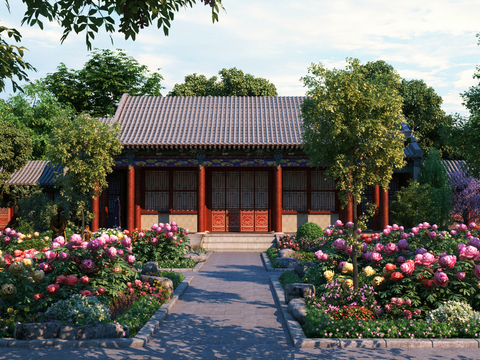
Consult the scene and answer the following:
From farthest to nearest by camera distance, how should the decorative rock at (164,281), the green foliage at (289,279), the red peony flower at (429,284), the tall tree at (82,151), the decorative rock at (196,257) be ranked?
1. the tall tree at (82,151)
2. the decorative rock at (196,257)
3. the green foliage at (289,279)
4. the decorative rock at (164,281)
5. the red peony flower at (429,284)

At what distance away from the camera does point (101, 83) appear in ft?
107

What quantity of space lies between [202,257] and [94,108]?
73.4ft

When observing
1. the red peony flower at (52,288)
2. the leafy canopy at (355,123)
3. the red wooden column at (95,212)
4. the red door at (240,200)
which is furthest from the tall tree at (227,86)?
the red peony flower at (52,288)

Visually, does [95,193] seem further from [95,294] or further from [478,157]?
[478,157]

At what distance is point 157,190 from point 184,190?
4.18 feet

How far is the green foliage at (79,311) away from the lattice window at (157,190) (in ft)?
42.0

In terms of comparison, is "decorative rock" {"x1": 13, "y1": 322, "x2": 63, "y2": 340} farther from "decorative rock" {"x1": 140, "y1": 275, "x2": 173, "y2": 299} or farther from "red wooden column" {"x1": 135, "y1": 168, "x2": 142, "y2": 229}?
"red wooden column" {"x1": 135, "y1": 168, "x2": 142, "y2": 229}

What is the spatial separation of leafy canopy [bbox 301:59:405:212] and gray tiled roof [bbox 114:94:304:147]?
32.1 ft

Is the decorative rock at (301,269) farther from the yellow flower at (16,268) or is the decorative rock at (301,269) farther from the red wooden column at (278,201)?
the red wooden column at (278,201)

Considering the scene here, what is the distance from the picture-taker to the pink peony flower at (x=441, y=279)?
23.3 feet

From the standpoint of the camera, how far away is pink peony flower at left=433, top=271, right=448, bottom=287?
7.11 m

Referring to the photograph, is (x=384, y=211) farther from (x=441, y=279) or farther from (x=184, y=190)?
(x=441, y=279)

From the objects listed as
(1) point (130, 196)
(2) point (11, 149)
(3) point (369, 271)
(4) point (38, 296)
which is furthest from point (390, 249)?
(2) point (11, 149)

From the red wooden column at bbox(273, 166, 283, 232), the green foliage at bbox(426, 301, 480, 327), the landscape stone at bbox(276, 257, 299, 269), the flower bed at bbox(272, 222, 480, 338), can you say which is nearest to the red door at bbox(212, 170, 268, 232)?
the red wooden column at bbox(273, 166, 283, 232)
